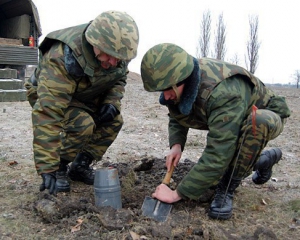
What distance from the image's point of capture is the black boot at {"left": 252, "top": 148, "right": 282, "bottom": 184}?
10.6 feet

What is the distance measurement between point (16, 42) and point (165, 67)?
28.0ft

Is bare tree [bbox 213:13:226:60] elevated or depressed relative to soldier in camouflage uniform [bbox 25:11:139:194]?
→ depressed

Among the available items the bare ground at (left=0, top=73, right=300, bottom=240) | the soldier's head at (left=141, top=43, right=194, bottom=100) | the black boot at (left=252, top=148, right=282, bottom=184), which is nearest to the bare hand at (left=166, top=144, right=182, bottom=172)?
the bare ground at (left=0, top=73, right=300, bottom=240)

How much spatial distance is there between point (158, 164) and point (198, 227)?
153cm

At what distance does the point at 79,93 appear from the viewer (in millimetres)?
3379

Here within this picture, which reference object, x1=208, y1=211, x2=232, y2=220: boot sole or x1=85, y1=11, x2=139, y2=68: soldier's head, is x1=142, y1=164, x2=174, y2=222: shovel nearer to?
x1=208, y1=211, x2=232, y2=220: boot sole

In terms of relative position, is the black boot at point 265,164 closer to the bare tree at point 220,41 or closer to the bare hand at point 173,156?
the bare hand at point 173,156

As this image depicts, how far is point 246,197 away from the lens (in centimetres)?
337

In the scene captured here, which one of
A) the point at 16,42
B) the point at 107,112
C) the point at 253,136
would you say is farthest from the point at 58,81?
the point at 16,42

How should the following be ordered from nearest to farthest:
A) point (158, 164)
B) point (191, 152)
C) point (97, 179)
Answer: point (97, 179) < point (158, 164) < point (191, 152)

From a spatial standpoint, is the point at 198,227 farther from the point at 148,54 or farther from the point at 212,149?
the point at 148,54

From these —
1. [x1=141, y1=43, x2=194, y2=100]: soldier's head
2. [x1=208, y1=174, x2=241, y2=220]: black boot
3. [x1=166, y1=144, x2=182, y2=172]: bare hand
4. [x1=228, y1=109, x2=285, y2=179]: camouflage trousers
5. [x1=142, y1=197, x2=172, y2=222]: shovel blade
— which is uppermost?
[x1=141, y1=43, x2=194, y2=100]: soldier's head

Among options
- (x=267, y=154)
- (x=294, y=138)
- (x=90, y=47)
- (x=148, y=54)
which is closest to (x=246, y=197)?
(x=267, y=154)

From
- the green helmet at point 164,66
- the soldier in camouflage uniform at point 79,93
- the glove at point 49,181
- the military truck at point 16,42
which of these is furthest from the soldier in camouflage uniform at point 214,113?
the military truck at point 16,42
